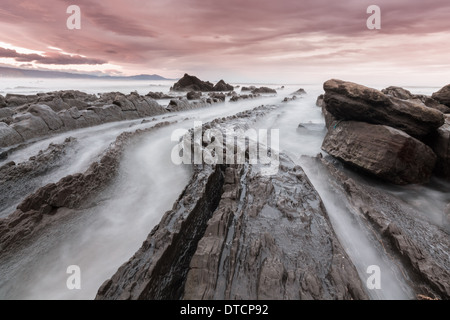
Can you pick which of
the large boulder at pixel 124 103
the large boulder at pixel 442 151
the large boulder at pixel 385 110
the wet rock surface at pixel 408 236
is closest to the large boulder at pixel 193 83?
the large boulder at pixel 124 103

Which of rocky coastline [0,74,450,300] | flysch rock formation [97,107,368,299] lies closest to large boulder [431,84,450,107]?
rocky coastline [0,74,450,300]

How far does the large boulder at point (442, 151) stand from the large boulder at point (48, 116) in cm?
1294

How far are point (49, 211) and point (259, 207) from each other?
3812 millimetres

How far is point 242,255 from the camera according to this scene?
2.71 m

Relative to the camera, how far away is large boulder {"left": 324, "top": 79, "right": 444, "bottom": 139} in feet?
18.8

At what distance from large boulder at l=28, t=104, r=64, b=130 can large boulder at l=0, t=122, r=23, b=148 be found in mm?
1304

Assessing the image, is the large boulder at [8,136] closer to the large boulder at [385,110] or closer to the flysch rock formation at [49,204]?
the flysch rock formation at [49,204]

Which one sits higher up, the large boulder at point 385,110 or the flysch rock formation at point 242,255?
the large boulder at point 385,110

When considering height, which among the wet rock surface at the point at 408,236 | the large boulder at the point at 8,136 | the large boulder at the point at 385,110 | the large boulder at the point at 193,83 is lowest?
the wet rock surface at the point at 408,236

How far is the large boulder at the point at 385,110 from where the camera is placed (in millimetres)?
5723

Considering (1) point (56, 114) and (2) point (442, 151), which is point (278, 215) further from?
(1) point (56, 114)

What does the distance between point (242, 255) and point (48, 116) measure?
1020cm

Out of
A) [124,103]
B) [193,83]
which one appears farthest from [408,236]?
[193,83]
